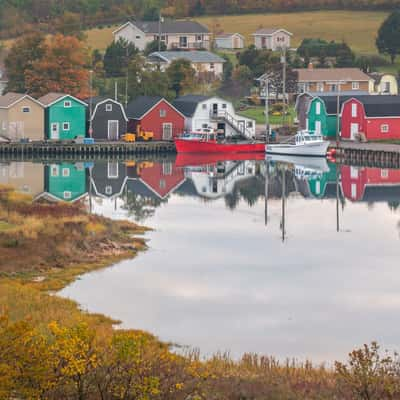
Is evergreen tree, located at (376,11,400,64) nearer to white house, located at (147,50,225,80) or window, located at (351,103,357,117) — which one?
white house, located at (147,50,225,80)

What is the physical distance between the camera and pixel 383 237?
32125 millimetres

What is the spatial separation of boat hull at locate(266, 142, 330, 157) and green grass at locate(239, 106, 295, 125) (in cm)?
1117

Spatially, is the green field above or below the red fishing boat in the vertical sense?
above

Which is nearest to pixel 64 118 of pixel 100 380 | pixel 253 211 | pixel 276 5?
pixel 253 211

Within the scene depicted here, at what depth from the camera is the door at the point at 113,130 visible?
214 ft

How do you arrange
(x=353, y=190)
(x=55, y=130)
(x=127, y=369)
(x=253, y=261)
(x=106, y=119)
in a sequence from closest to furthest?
(x=127, y=369), (x=253, y=261), (x=353, y=190), (x=55, y=130), (x=106, y=119)

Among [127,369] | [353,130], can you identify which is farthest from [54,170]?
[127,369]

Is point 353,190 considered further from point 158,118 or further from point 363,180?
point 158,118

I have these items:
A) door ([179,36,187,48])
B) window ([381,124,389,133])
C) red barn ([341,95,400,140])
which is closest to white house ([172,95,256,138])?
red barn ([341,95,400,140])

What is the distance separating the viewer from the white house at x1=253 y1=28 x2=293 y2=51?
99.9 meters

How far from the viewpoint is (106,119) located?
6481 cm

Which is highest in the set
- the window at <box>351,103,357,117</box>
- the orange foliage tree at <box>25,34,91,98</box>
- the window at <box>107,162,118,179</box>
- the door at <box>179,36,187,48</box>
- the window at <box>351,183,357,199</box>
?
the door at <box>179,36,187,48</box>

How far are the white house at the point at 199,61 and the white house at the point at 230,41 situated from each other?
1133 centimetres

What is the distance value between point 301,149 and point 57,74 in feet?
63.6
